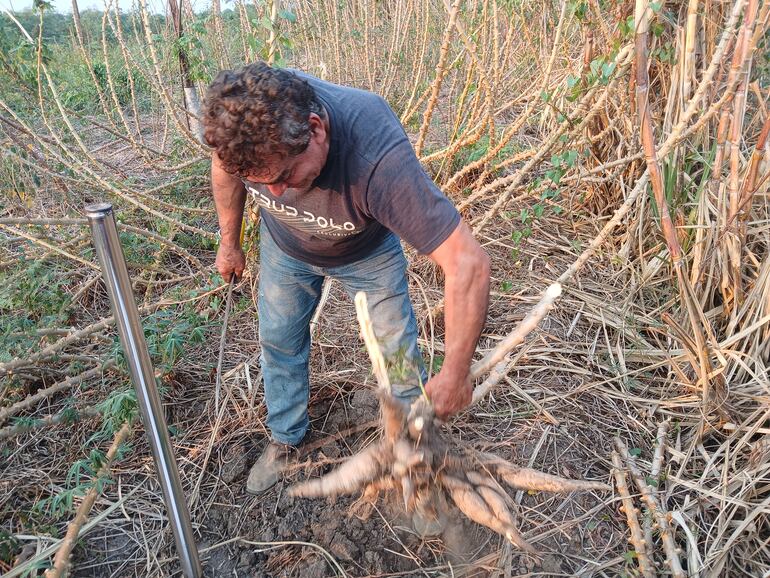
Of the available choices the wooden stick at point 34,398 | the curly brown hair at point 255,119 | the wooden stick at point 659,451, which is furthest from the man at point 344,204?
the wooden stick at point 659,451

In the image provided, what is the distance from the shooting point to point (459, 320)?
1472 mm

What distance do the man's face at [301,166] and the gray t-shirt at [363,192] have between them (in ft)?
0.16

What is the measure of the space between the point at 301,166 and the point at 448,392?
76cm

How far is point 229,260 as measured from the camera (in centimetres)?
221

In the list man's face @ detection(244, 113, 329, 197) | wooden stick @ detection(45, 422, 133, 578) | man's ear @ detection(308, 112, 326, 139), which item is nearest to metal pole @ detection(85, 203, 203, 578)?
wooden stick @ detection(45, 422, 133, 578)

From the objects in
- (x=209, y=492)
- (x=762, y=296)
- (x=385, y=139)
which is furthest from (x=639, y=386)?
(x=209, y=492)

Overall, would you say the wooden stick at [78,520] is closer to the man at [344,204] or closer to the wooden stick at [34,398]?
the wooden stick at [34,398]

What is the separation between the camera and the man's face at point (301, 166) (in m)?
1.45

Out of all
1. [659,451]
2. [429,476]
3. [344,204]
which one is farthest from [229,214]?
[659,451]

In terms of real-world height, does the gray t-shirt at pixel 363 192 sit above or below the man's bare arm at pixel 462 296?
above

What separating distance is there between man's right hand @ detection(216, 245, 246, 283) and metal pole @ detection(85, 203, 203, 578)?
876mm

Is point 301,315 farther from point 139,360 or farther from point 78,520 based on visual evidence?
point 78,520

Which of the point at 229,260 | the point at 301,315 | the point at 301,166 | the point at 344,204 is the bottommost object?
the point at 301,315

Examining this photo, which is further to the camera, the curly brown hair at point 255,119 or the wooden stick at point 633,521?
the wooden stick at point 633,521
